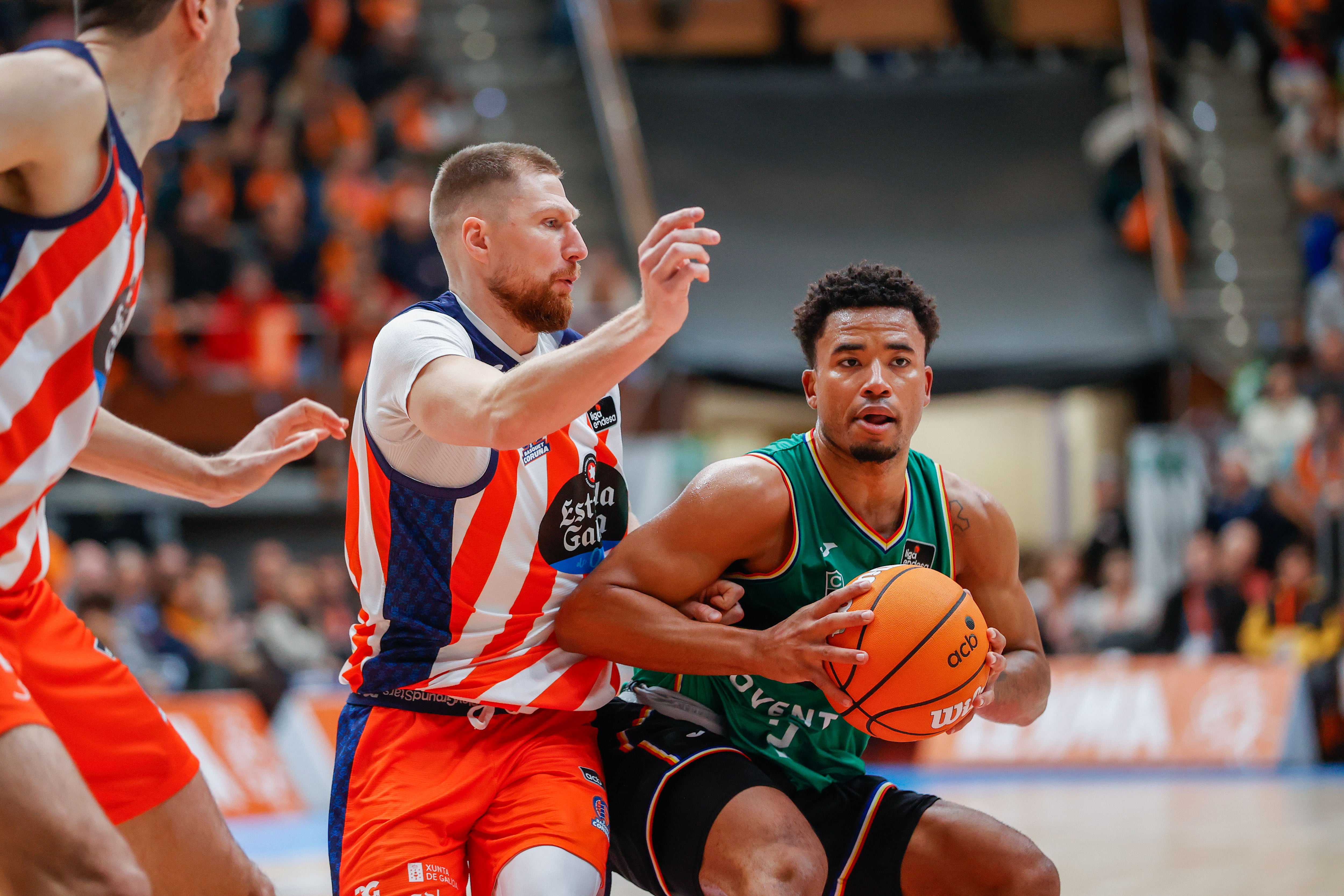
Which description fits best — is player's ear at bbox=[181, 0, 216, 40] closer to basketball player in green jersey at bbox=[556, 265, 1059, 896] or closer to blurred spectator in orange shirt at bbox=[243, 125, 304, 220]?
basketball player in green jersey at bbox=[556, 265, 1059, 896]

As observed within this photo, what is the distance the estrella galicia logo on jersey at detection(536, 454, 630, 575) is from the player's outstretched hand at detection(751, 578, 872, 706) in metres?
0.58

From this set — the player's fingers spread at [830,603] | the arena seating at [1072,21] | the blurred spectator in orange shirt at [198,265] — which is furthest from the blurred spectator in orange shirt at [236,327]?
the arena seating at [1072,21]

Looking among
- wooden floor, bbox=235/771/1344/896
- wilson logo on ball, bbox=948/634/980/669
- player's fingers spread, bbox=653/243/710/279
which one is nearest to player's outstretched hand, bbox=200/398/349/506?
player's fingers spread, bbox=653/243/710/279

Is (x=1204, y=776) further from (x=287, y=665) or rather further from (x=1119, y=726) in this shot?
(x=287, y=665)

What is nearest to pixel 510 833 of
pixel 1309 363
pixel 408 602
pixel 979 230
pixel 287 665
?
pixel 408 602

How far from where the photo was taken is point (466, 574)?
11.5 ft

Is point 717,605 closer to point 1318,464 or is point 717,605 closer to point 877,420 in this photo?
point 877,420

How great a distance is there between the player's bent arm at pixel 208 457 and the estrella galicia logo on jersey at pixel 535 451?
485 mm

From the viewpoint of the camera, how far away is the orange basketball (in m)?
3.33

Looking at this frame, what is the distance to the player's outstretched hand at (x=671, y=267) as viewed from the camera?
2787mm

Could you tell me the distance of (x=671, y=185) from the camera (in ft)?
56.4

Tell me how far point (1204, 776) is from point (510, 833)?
785 cm

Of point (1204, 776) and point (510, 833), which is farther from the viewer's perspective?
point (1204, 776)

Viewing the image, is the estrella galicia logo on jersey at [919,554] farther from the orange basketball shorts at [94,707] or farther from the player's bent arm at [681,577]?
the orange basketball shorts at [94,707]
